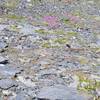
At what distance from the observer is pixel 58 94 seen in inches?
328

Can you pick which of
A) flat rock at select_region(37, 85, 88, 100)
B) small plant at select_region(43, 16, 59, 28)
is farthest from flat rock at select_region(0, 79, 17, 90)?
small plant at select_region(43, 16, 59, 28)

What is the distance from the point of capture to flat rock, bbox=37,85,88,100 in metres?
8.20

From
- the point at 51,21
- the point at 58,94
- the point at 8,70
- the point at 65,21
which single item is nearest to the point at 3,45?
the point at 8,70

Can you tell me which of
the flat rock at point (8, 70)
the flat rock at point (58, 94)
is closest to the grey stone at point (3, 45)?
the flat rock at point (8, 70)

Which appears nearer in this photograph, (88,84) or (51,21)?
(88,84)

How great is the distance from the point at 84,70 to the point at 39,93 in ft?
7.52

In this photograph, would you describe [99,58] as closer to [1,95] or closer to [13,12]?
[1,95]

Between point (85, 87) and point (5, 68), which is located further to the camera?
point (5, 68)

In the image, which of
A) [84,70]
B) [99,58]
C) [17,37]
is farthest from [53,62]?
[17,37]

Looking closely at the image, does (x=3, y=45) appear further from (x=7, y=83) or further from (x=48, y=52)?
(x=7, y=83)

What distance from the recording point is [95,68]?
10.5 m

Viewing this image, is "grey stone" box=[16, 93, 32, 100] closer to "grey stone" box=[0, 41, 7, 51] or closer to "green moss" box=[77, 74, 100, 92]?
"green moss" box=[77, 74, 100, 92]

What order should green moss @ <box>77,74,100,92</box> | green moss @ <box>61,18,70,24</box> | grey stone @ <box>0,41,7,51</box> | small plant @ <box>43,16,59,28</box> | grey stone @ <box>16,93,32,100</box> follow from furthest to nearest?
green moss @ <box>61,18,70,24</box> < small plant @ <box>43,16,59,28</box> < grey stone @ <box>0,41,7,51</box> < green moss @ <box>77,74,100,92</box> < grey stone @ <box>16,93,32,100</box>

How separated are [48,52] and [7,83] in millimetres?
3176
